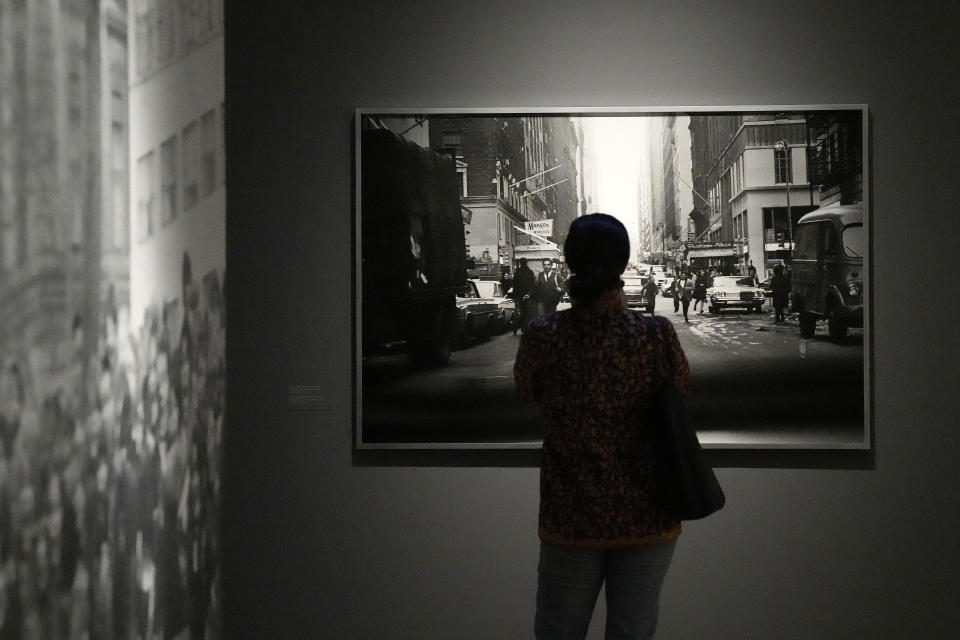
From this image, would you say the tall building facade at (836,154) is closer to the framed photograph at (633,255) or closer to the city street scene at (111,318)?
the framed photograph at (633,255)

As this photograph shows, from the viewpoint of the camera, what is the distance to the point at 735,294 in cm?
323

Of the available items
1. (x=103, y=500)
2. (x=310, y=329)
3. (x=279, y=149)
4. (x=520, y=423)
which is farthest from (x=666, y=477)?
(x=279, y=149)

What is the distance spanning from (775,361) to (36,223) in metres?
2.40

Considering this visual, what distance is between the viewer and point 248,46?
3350 millimetres

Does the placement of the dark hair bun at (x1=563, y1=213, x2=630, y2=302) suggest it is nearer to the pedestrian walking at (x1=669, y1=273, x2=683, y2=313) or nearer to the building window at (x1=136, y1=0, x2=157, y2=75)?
the pedestrian walking at (x1=669, y1=273, x2=683, y2=313)

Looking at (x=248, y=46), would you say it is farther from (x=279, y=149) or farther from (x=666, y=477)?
(x=666, y=477)

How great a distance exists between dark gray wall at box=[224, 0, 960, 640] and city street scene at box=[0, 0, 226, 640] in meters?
0.17

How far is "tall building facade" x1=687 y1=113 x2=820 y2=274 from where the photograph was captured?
127 inches

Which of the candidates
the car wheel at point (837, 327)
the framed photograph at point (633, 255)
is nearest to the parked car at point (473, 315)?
the framed photograph at point (633, 255)

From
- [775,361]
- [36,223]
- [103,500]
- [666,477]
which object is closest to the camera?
[36,223]

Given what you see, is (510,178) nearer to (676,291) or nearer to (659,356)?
(676,291)

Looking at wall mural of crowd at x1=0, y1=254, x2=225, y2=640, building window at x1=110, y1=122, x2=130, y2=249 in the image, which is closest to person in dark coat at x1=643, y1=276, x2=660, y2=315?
wall mural of crowd at x1=0, y1=254, x2=225, y2=640

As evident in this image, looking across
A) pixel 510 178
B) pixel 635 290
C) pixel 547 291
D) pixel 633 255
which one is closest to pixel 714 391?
pixel 635 290

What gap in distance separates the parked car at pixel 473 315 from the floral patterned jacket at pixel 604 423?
106 cm
